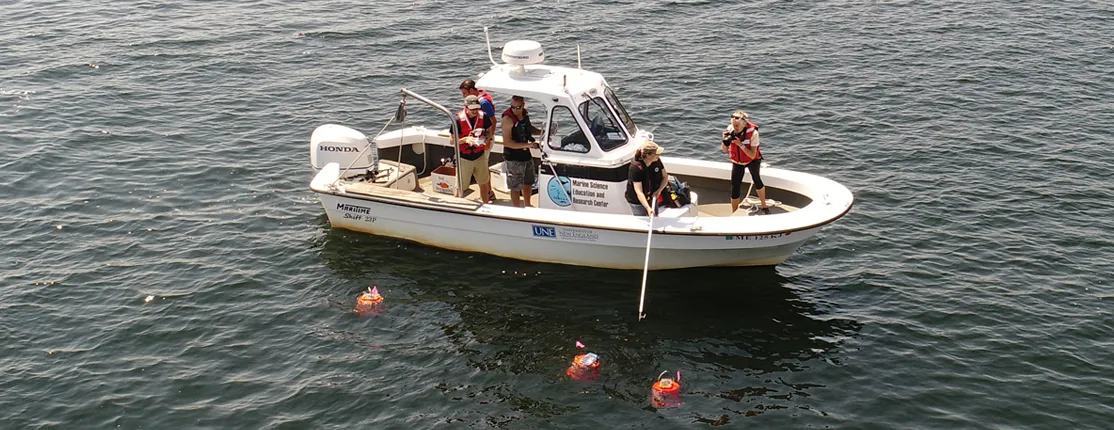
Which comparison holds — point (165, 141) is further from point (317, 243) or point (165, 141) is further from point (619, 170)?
point (619, 170)

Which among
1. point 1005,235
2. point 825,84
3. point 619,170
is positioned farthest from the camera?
point 825,84

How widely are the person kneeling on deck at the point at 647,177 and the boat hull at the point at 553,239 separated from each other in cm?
57

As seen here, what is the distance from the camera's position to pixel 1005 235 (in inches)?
732

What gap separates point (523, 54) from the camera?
1712cm

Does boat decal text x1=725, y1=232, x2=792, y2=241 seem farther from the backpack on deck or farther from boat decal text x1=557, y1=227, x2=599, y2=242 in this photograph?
boat decal text x1=557, y1=227, x2=599, y2=242

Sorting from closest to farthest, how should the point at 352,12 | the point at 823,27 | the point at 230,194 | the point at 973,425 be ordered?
the point at 973,425 → the point at 230,194 → the point at 823,27 → the point at 352,12

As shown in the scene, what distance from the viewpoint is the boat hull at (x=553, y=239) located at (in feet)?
53.8

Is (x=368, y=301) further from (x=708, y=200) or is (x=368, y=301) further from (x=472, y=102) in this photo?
(x=708, y=200)

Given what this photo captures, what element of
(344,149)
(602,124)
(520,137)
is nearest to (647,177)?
(602,124)

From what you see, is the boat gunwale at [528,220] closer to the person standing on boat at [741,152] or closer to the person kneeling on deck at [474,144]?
the person kneeling on deck at [474,144]

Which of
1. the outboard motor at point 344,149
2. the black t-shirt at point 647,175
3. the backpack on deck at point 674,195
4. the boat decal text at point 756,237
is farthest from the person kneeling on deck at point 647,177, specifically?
the outboard motor at point 344,149

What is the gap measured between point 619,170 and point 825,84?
11.0 m

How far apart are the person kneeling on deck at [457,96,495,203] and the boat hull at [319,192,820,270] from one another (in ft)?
2.20

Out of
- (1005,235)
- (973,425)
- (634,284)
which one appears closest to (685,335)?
(634,284)
